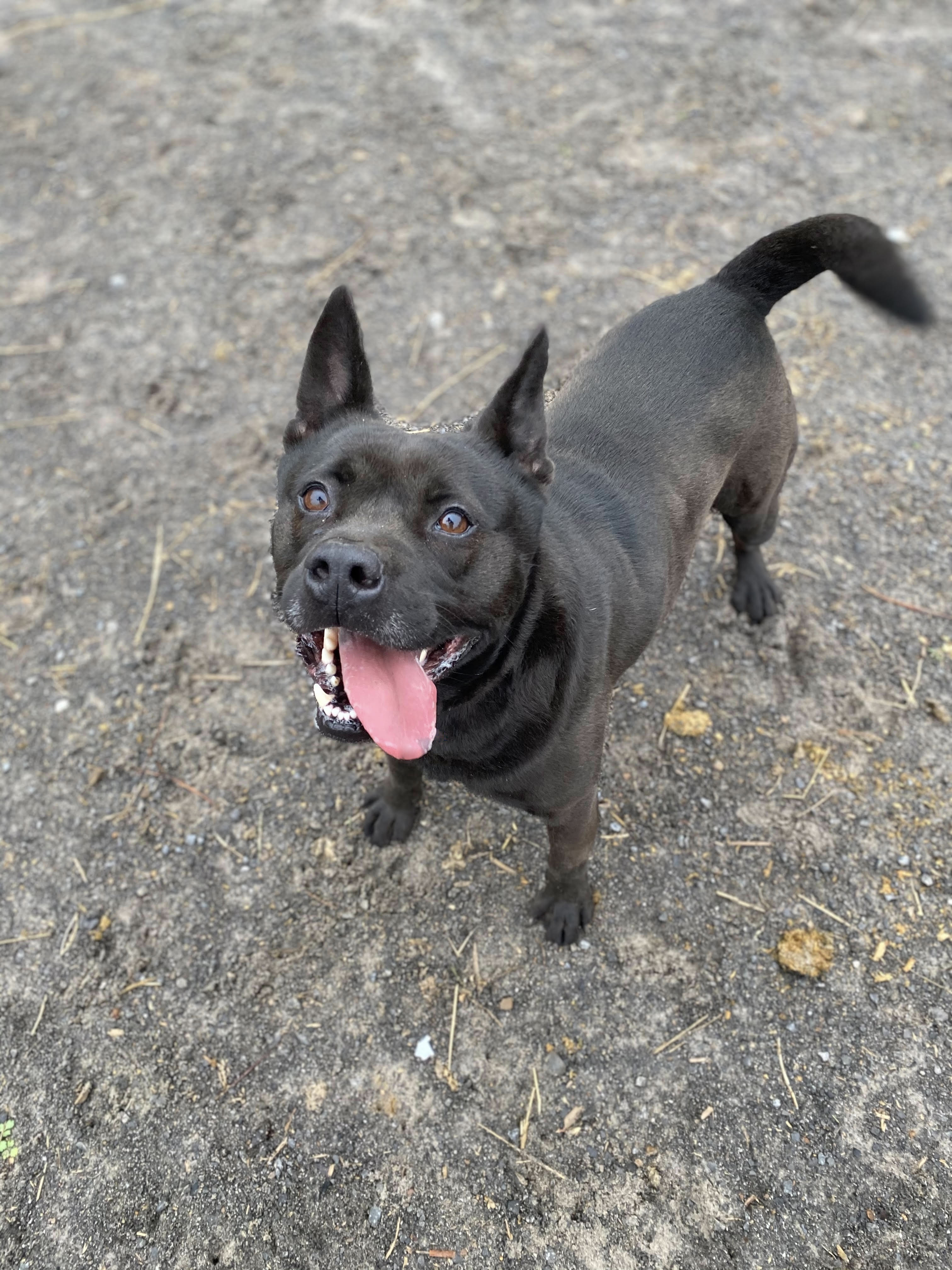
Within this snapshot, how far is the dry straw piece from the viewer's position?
10.7ft

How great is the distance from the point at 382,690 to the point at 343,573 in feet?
1.42

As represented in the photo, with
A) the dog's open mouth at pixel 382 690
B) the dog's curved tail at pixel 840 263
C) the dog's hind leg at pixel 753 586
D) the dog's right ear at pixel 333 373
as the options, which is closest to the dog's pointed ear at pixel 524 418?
the dog's right ear at pixel 333 373

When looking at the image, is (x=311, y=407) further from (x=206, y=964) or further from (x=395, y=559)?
(x=206, y=964)

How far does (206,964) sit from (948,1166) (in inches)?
112

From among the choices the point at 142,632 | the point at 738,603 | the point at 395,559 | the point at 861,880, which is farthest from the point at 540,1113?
the point at 142,632

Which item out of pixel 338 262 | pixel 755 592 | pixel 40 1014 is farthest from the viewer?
pixel 338 262

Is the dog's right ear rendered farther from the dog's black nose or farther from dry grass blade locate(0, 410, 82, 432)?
dry grass blade locate(0, 410, 82, 432)

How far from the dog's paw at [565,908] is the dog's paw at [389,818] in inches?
25.1

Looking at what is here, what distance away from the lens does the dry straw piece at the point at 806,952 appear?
3.25 metres

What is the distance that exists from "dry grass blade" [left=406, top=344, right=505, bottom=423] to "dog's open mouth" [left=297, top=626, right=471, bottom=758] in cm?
273

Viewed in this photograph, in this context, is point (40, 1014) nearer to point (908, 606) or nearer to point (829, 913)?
point (829, 913)

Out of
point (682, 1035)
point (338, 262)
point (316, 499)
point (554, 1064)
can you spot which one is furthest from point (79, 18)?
point (682, 1035)

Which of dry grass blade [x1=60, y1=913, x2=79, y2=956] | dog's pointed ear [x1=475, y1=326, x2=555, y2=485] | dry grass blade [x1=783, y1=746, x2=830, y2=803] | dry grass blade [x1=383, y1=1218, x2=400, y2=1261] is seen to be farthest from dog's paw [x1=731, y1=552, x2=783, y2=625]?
dry grass blade [x1=60, y1=913, x2=79, y2=956]

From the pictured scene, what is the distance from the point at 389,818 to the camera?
3.55 m
